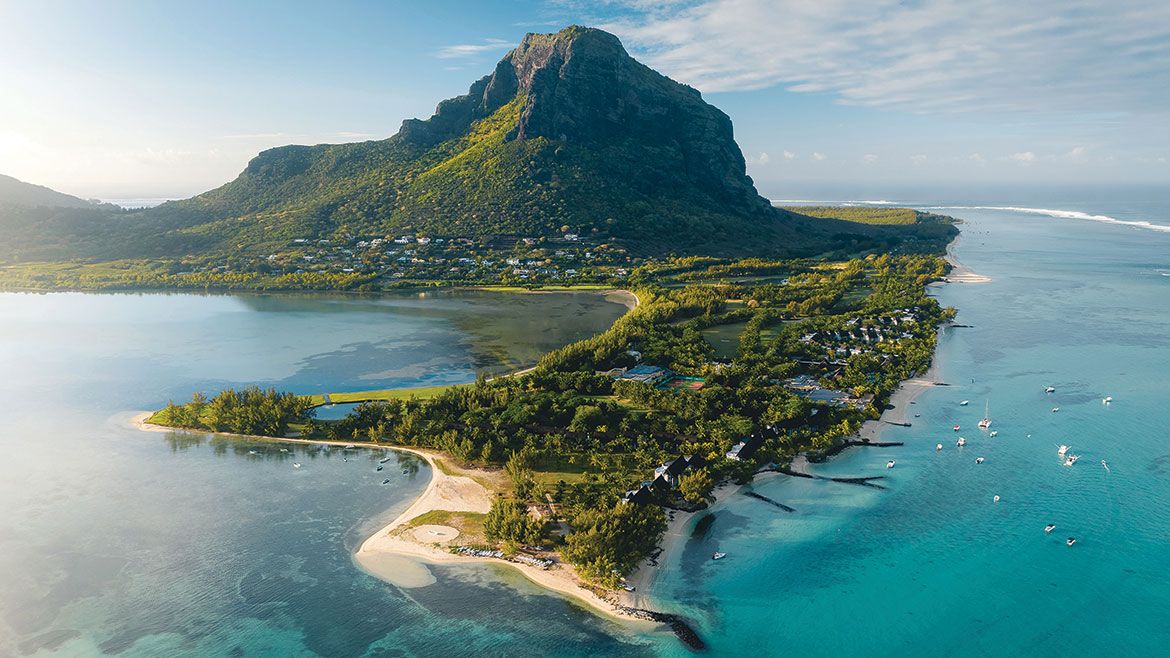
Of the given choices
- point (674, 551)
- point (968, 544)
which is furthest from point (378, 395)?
point (968, 544)

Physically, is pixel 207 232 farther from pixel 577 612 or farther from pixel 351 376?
pixel 577 612

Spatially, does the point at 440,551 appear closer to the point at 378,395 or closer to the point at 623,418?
the point at 623,418

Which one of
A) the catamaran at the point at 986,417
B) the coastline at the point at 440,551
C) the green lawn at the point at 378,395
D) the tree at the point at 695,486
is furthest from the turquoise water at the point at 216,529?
the catamaran at the point at 986,417

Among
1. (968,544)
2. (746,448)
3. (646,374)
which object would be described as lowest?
(968,544)

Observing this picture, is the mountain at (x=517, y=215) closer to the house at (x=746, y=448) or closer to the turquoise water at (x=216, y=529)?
the turquoise water at (x=216, y=529)

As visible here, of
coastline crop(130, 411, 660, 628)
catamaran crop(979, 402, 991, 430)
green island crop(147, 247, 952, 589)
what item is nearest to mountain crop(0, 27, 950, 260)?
green island crop(147, 247, 952, 589)

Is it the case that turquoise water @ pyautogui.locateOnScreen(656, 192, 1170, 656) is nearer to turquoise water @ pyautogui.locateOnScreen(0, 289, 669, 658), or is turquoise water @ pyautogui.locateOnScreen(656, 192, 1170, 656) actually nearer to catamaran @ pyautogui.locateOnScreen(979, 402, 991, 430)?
catamaran @ pyautogui.locateOnScreen(979, 402, 991, 430)
